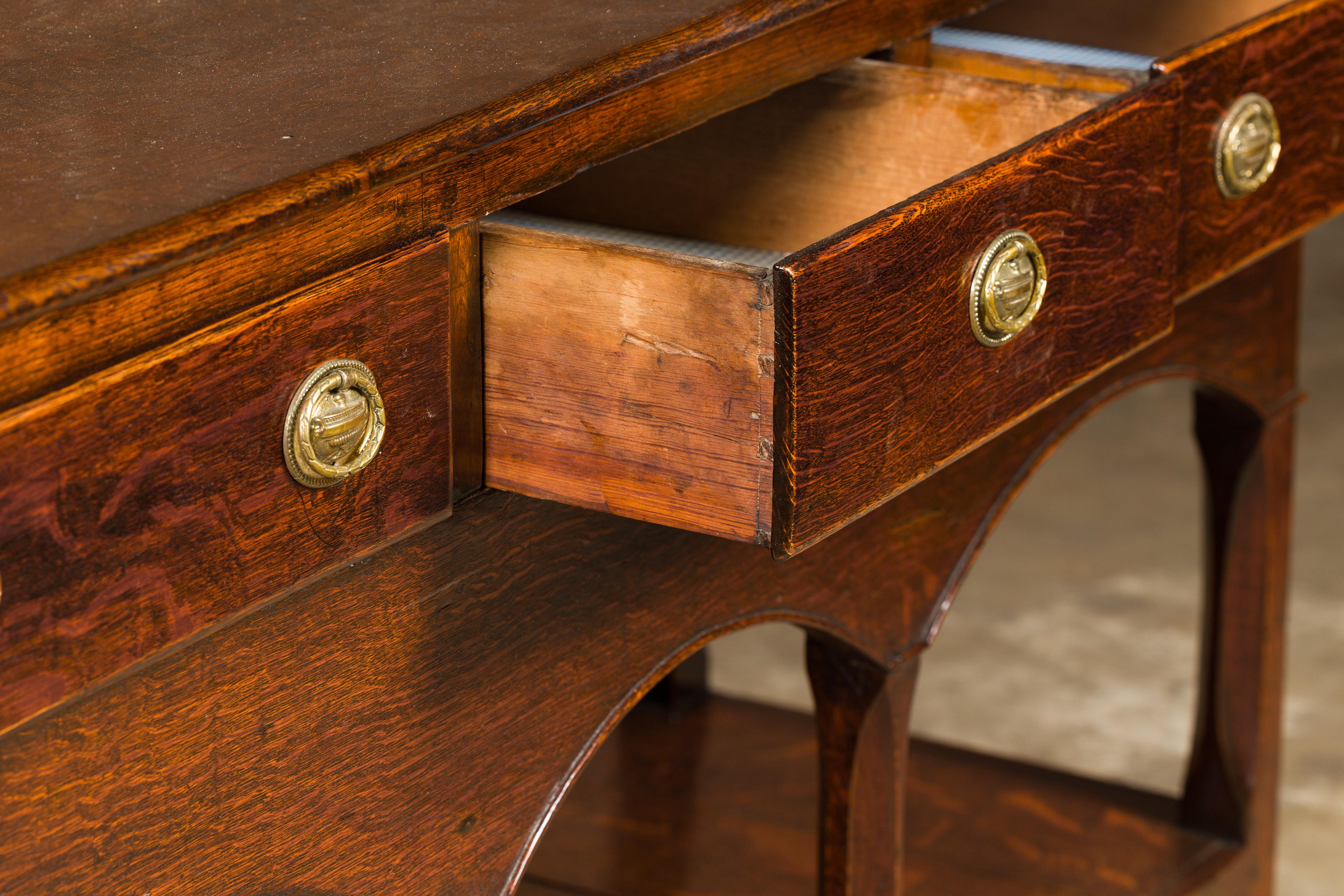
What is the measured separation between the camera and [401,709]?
634 millimetres

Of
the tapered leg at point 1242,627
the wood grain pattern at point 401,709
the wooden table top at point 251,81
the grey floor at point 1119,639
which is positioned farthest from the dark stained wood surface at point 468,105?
the grey floor at point 1119,639

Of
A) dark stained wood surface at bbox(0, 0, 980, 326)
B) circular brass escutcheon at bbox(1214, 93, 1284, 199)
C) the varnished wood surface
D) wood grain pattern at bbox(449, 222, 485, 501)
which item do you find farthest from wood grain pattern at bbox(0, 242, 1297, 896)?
the varnished wood surface

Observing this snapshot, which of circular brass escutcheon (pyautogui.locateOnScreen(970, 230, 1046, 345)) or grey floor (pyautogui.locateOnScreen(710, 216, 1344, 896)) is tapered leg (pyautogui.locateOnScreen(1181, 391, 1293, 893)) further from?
circular brass escutcheon (pyautogui.locateOnScreen(970, 230, 1046, 345))

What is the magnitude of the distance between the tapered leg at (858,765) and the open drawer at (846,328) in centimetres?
23

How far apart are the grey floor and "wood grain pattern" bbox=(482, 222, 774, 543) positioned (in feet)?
4.37

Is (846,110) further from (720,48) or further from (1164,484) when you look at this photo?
(1164,484)

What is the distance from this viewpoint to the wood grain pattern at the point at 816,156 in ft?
2.63

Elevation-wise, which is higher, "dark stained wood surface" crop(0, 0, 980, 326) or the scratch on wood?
"dark stained wood surface" crop(0, 0, 980, 326)

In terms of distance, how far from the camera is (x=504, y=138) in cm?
59

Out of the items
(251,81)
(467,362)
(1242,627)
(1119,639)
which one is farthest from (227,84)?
(1119,639)

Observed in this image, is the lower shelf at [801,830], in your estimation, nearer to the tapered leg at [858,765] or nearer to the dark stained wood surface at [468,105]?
the tapered leg at [858,765]

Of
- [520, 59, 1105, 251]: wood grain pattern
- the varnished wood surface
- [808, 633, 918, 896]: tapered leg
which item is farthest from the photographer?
the varnished wood surface

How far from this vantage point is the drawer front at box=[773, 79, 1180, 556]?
0.60 m

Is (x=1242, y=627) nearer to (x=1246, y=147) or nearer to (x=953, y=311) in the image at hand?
(x=1246, y=147)
